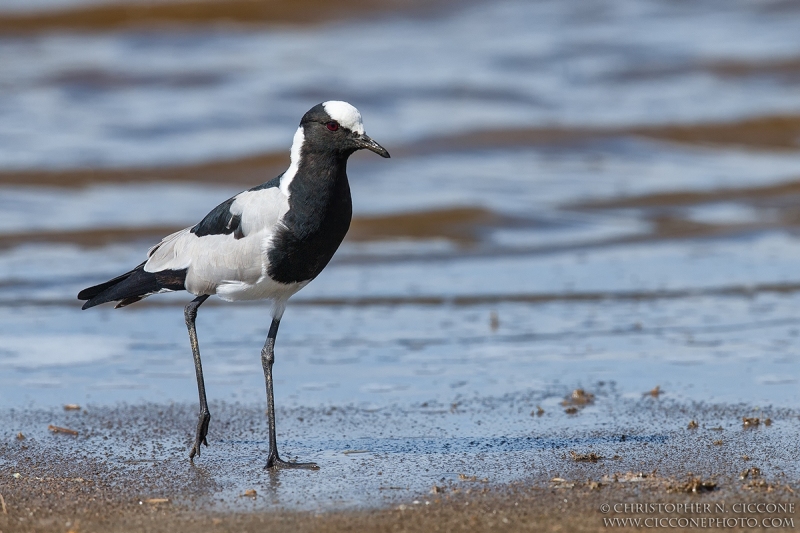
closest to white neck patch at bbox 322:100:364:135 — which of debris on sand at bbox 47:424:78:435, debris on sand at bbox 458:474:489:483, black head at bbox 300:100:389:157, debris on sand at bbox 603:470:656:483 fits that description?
black head at bbox 300:100:389:157

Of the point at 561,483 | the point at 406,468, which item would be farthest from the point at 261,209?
the point at 561,483

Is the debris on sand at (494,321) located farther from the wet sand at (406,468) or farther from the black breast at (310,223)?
the black breast at (310,223)

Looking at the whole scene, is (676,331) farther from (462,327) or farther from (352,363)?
(352,363)

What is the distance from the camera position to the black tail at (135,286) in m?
5.66

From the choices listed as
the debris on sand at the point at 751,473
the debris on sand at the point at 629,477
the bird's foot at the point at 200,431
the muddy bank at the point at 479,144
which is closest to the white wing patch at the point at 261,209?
the bird's foot at the point at 200,431

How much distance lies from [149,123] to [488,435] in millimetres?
11228

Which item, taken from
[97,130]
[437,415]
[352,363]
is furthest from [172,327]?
[97,130]

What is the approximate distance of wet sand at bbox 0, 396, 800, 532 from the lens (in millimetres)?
4484

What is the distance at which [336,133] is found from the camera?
551 centimetres

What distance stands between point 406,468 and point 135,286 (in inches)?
66.3

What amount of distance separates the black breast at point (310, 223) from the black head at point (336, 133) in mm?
86

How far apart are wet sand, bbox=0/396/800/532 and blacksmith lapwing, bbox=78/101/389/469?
0.35 meters

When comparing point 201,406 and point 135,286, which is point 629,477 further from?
point 135,286

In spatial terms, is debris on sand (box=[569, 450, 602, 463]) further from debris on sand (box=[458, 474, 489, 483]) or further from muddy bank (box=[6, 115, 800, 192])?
muddy bank (box=[6, 115, 800, 192])
